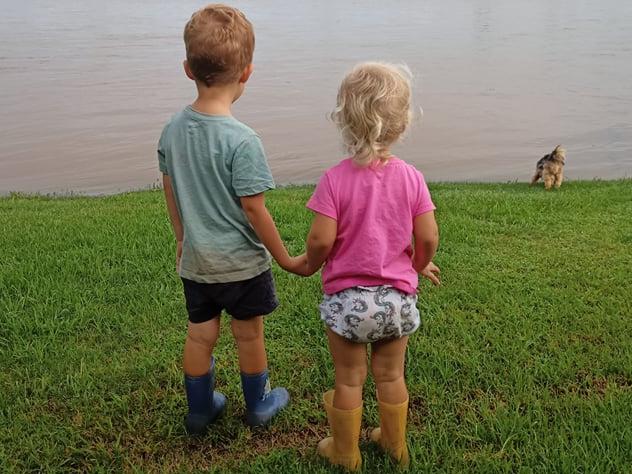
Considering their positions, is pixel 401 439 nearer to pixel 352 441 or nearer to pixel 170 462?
pixel 352 441

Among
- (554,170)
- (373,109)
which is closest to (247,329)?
(373,109)

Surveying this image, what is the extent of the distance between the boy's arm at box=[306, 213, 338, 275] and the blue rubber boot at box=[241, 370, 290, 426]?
82cm

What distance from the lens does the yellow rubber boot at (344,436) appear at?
2633mm

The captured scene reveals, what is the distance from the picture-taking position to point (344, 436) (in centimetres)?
266

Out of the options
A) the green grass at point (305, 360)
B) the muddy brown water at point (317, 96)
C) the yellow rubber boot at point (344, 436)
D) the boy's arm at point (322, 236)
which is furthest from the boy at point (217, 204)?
the muddy brown water at point (317, 96)

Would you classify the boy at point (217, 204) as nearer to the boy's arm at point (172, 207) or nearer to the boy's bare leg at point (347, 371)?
the boy's arm at point (172, 207)

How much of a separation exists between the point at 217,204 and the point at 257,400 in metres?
0.96

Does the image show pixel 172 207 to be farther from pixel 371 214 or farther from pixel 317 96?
pixel 317 96

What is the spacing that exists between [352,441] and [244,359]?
0.61m

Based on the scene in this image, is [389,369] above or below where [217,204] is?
below

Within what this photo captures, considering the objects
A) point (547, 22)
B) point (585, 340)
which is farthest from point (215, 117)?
point (547, 22)

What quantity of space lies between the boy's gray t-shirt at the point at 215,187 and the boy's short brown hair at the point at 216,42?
171 mm

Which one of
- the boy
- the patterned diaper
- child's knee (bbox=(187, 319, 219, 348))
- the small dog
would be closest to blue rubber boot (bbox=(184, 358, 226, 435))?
the boy

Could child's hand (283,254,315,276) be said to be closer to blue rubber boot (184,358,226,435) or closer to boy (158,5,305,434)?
boy (158,5,305,434)
